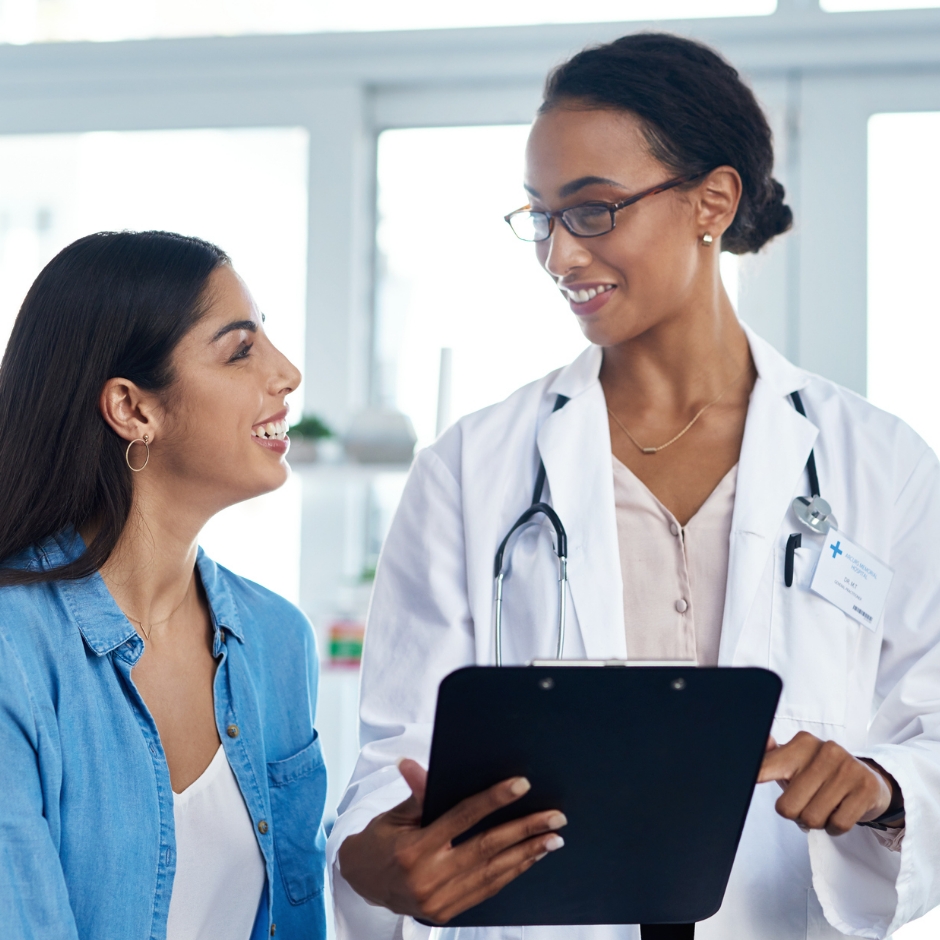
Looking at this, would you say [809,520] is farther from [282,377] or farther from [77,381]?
[77,381]

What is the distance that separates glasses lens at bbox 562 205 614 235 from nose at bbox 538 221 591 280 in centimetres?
1

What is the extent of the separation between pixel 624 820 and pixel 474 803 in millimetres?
140

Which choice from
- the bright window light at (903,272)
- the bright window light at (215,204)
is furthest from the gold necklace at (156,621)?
the bright window light at (903,272)

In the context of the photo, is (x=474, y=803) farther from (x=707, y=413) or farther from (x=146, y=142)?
(x=146, y=142)

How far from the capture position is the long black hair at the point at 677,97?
4.42 feet

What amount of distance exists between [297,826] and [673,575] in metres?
0.65

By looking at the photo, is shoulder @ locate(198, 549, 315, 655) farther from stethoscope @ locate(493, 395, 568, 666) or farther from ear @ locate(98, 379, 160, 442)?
stethoscope @ locate(493, 395, 568, 666)

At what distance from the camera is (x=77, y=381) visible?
4.50 ft

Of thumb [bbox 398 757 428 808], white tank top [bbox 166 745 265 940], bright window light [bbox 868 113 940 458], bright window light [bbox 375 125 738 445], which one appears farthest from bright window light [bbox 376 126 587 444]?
thumb [bbox 398 757 428 808]

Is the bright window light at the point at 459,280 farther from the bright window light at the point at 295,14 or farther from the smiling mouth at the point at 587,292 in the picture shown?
the smiling mouth at the point at 587,292

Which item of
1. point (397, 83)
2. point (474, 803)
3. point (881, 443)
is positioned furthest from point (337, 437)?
point (474, 803)

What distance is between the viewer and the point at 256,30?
2.86m

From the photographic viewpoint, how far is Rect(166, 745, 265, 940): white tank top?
1.30m

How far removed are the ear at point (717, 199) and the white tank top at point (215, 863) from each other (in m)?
0.96
